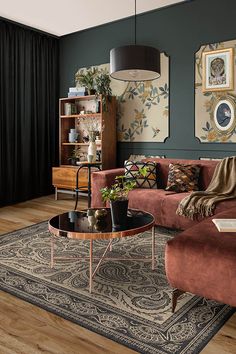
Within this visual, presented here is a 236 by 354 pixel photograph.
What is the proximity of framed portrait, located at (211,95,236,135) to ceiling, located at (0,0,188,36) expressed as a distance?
4.66ft

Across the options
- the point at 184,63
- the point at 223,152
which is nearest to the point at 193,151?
the point at 223,152

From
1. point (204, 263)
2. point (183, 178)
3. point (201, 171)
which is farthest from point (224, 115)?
point (204, 263)

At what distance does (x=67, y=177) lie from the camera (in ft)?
17.4

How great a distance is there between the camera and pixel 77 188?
487 centimetres

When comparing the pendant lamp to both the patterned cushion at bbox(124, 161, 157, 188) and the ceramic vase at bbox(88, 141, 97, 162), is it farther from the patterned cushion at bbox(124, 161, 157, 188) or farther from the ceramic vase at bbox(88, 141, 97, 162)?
the ceramic vase at bbox(88, 141, 97, 162)

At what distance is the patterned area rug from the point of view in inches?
72.0

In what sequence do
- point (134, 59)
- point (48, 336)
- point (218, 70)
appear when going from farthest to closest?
1. point (218, 70)
2. point (134, 59)
3. point (48, 336)

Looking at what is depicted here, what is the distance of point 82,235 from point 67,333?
635 millimetres

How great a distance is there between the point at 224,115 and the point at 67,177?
95.4 inches

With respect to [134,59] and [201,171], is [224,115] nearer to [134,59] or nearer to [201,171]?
[201,171]

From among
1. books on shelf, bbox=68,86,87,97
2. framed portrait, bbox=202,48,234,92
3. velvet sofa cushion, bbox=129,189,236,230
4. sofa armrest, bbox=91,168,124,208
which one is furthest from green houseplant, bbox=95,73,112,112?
velvet sofa cushion, bbox=129,189,236,230

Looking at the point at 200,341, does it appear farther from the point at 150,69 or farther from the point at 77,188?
the point at 77,188

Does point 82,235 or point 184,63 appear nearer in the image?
point 82,235

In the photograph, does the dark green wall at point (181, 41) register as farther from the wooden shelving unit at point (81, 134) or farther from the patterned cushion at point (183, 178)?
the patterned cushion at point (183, 178)
